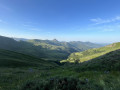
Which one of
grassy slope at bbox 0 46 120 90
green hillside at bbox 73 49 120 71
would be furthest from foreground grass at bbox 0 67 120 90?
green hillside at bbox 73 49 120 71

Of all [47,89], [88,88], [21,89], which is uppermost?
[88,88]

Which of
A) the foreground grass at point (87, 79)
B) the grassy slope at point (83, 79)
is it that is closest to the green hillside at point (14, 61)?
the grassy slope at point (83, 79)

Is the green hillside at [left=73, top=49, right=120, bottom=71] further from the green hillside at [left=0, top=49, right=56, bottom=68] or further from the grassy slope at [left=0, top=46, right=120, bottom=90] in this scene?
the green hillside at [left=0, top=49, right=56, bottom=68]

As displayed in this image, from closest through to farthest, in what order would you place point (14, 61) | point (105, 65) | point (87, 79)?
1. point (87, 79)
2. point (105, 65)
3. point (14, 61)

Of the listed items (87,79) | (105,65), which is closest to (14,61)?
(105,65)

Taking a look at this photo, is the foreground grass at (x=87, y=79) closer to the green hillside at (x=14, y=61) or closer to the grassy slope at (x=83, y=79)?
the grassy slope at (x=83, y=79)

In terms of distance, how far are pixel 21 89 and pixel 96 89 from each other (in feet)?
13.4

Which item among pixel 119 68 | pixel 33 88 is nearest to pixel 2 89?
pixel 33 88

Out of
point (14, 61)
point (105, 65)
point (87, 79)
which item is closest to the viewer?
point (87, 79)

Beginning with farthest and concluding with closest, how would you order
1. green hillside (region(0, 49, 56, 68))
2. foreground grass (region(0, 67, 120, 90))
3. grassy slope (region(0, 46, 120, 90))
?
green hillside (region(0, 49, 56, 68))
foreground grass (region(0, 67, 120, 90))
grassy slope (region(0, 46, 120, 90))

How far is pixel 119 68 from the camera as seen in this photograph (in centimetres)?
744

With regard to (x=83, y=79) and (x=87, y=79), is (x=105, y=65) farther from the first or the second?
(x=83, y=79)

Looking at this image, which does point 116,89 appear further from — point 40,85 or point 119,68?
point 119,68

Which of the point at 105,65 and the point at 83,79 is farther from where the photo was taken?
the point at 105,65
